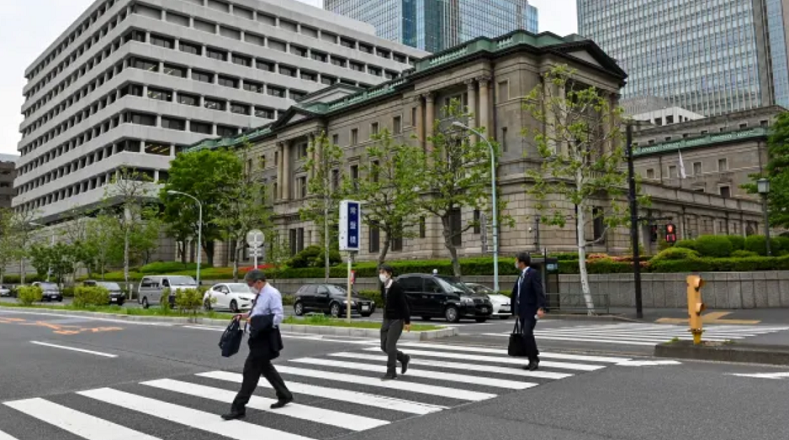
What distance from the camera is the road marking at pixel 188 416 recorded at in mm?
6238

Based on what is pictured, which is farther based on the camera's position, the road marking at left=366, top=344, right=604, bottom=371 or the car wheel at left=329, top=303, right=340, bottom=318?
the car wheel at left=329, top=303, right=340, bottom=318

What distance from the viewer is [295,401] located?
25.9 ft

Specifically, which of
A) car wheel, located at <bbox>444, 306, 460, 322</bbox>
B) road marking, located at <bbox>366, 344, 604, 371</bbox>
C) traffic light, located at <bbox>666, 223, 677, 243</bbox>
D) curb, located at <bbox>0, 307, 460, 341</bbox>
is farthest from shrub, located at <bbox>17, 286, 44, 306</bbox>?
traffic light, located at <bbox>666, 223, 677, 243</bbox>

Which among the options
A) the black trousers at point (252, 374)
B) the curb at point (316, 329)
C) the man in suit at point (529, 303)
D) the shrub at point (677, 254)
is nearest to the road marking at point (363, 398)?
the black trousers at point (252, 374)

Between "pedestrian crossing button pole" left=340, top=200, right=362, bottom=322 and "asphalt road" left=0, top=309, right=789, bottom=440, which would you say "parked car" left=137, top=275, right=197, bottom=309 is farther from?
"asphalt road" left=0, top=309, right=789, bottom=440

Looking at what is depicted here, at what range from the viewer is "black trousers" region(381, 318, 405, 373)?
9.38 meters

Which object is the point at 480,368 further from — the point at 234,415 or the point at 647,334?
the point at 647,334

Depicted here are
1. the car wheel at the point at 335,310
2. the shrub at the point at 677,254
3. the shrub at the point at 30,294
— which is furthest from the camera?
the shrub at the point at 30,294

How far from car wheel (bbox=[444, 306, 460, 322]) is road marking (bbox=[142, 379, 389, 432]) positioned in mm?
14101

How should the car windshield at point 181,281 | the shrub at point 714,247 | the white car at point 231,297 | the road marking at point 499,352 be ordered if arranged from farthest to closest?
the car windshield at point 181,281, the shrub at point 714,247, the white car at point 231,297, the road marking at point 499,352

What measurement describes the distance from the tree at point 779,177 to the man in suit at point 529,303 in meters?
36.2

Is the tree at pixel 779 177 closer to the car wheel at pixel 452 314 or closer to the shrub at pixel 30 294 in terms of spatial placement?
the car wheel at pixel 452 314

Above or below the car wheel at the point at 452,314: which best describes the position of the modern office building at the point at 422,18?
above

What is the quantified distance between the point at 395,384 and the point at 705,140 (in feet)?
229
